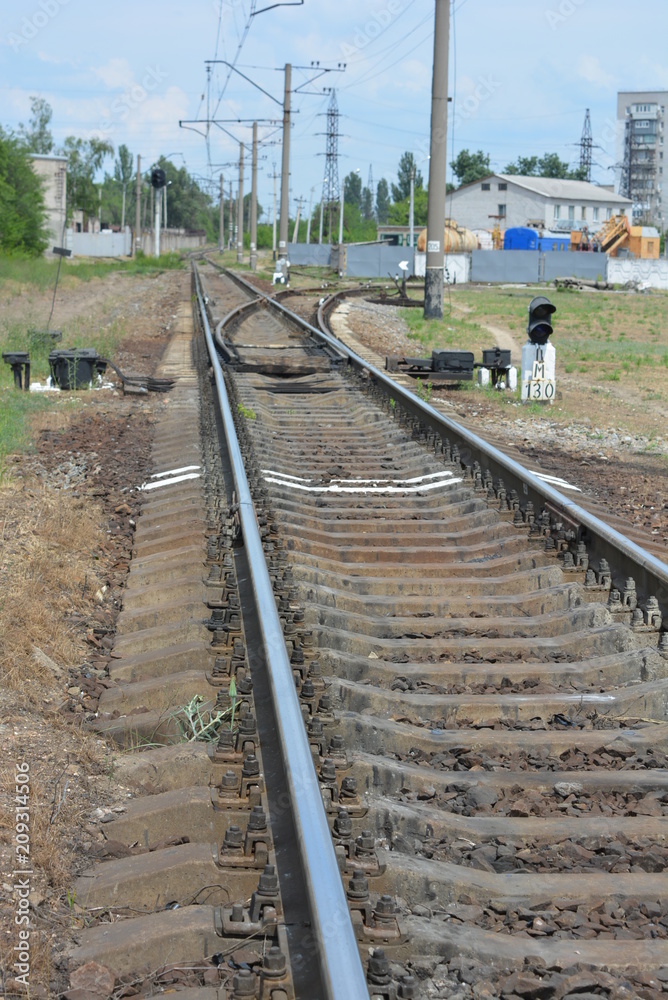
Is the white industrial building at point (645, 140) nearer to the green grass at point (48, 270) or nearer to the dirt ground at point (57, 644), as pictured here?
the green grass at point (48, 270)

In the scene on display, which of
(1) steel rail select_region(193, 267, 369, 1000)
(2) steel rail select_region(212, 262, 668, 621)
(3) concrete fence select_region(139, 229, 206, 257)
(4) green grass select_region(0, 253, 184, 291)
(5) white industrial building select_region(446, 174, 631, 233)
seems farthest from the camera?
(3) concrete fence select_region(139, 229, 206, 257)

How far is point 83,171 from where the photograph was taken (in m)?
106

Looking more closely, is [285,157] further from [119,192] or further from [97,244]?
[119,192]

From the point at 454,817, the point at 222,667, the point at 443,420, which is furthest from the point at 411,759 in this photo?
the point at 443,420

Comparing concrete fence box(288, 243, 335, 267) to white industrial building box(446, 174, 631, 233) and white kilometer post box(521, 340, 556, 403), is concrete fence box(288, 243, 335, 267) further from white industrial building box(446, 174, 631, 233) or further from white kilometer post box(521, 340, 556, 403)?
white kilometer post box(521, 340, 556, 403)

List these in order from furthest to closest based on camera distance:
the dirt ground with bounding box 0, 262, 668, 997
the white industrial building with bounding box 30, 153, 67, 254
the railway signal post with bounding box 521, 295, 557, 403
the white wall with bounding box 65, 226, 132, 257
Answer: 1. the white wall with bounding box 65, 226, 132, 257
2. the white industrial building with bounding box 30, 153, 67, 254
3. the railway signal post with bounding box 521, 295, 557, 403
4. the dirt ground with bounding box 0, 262, 668, 997

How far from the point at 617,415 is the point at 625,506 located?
5393 millimetres

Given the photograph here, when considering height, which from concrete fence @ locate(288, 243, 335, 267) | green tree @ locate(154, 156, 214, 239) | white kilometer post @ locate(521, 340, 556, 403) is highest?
green tree @ locate(154, 156, 214, 239)

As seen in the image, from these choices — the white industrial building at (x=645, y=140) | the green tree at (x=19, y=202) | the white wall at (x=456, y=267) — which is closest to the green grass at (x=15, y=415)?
the white wall at (x=456, y=267)

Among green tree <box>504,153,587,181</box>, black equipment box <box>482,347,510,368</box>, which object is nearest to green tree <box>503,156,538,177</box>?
green tree <box>504,153,587,181</box>

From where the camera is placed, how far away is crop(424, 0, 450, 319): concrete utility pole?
2103cm

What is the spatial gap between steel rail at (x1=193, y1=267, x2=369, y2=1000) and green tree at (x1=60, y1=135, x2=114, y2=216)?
2849 inches

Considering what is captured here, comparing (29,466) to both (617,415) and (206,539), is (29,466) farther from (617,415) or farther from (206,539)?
(617,415)

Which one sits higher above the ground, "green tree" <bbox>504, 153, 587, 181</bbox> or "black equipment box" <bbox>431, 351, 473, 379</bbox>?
"green tree" <bbox>504, 153, 587, 181</bbox>
